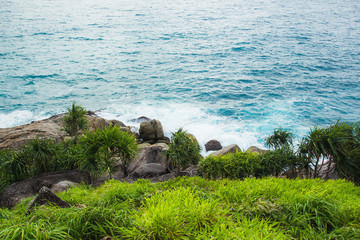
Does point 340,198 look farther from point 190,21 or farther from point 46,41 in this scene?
point 190,21

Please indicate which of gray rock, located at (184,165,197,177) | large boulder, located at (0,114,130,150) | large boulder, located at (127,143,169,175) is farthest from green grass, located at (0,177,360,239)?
large boulder, located at (0,114,130,150)

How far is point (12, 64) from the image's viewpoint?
49938 millimetres

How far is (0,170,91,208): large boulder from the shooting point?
544 inches

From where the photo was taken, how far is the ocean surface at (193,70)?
3312 centimetres

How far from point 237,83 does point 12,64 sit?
4668 cm

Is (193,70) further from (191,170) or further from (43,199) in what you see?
(43,199)

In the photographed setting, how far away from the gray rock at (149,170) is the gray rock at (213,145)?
27.8ft

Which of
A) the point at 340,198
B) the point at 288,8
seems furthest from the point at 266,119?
the point at 288,8

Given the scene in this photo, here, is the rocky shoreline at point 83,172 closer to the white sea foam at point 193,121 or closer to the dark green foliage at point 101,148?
the dark green foliage at point 101,148

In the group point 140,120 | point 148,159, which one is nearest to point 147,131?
point 140,120

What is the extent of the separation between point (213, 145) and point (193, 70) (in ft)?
81.5

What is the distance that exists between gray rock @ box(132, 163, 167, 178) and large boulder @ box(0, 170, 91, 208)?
3703 mm

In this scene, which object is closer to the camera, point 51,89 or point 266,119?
point 266,119

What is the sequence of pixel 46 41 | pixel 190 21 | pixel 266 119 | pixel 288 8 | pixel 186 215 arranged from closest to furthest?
pixel 186 215 < pixel 266 119 < pixel 46 41 < pixel 190 21 < pixel 288 8
